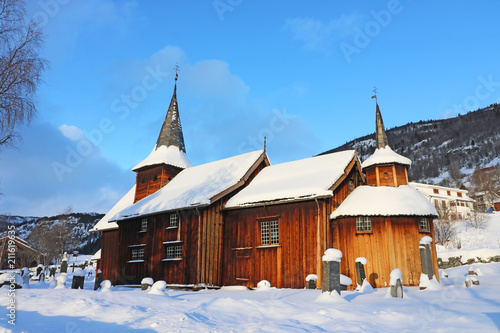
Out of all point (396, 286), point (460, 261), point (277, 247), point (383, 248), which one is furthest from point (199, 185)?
point (460, 261)

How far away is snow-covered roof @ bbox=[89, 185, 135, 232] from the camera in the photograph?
3094 cm

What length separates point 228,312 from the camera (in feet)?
30.2

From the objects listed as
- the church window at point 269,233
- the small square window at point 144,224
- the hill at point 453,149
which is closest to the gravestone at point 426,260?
the church window at point 269,233

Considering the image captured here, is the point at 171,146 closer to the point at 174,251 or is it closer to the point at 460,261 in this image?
the point at 174,251

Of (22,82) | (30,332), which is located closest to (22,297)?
(30,332)

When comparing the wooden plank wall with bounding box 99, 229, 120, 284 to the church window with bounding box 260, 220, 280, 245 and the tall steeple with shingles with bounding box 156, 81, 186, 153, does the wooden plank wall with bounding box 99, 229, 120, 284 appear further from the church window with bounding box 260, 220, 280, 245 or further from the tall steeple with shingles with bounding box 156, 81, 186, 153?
the church window with bounding box 260, 220, 280, 245

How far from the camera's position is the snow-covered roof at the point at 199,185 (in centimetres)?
2278

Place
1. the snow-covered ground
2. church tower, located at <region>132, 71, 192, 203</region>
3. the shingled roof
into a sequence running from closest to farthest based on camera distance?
A: church tower, located at <region>132, 71, 192, 203</region> → the shingled roof → the snow-covered ground

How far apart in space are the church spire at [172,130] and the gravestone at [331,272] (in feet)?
77.8

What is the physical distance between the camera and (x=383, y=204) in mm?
20219

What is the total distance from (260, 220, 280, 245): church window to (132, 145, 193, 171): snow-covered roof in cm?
1281

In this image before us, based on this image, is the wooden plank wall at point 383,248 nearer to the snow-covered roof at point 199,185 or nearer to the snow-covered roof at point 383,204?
the snow-covered roof at point 383,204

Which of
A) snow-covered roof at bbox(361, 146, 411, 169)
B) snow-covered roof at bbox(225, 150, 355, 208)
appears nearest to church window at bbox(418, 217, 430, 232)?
snow-covered roof at bbox(225, 150, 355, 208)

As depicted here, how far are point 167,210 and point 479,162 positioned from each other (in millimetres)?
139058
